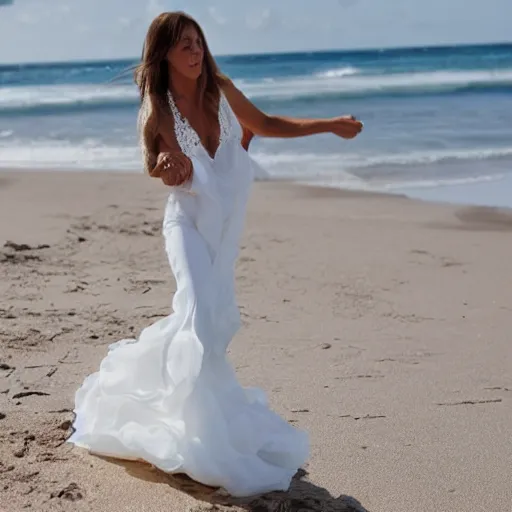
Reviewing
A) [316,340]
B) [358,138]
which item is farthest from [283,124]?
[358,138]

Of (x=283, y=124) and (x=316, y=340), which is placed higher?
(x=283, y=124)

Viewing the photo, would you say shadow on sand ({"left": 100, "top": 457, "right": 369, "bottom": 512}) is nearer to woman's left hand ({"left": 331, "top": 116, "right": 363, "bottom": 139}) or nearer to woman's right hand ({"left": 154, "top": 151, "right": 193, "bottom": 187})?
woman's right hand ({"left": 154, "top": 151, "right": 193, "bottom": 187})

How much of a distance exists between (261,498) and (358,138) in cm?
1240

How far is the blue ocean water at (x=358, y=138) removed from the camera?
1134cm

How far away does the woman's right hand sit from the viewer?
9.54 feet

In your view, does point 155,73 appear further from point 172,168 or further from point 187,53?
point 172,168

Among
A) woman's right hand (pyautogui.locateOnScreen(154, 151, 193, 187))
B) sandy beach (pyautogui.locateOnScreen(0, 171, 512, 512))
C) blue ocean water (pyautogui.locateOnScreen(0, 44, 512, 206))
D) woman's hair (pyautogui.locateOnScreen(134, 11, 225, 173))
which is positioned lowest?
sandy beach (pyautogui.locateOnScreen(0, 171, 512, 512))

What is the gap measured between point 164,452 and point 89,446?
0.50m

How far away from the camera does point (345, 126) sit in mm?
3346

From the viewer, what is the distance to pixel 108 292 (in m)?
5.96

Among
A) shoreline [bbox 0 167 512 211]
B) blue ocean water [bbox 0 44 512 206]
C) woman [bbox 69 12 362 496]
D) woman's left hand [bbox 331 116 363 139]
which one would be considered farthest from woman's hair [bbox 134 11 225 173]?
shoreline [bbox 0 167 512 211]

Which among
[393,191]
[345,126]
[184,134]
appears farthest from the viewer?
[393,191]

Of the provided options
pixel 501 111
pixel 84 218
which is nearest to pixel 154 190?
pixel 84 218

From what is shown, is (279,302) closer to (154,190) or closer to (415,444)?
(415,444)
